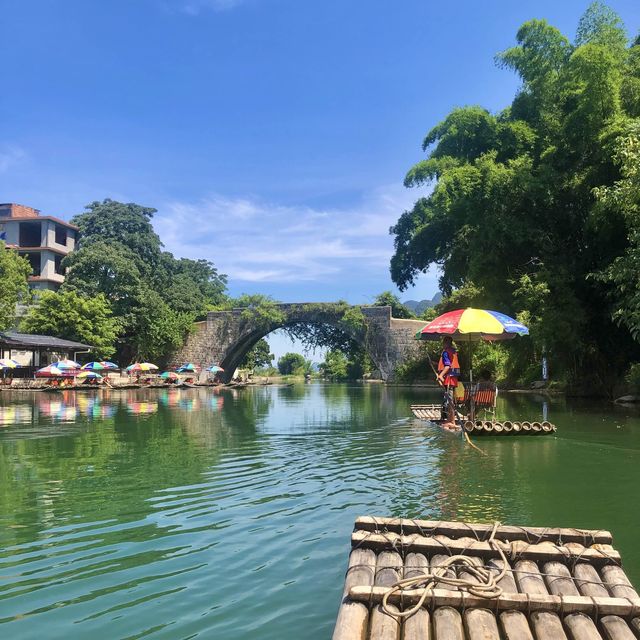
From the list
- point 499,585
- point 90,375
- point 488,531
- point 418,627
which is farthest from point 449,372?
point 90,375

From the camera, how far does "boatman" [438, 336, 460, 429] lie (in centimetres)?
1005

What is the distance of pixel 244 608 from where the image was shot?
354 cm

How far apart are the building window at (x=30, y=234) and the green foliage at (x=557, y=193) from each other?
115 ft

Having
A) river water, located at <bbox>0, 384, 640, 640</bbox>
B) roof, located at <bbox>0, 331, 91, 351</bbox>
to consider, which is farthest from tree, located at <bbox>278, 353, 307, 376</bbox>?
river water, located at <bbox>0, 384, 640, 640</bbox>

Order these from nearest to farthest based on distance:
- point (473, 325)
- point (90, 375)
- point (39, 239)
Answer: point (473, 325)
point (90, 375)
point (39, 239)

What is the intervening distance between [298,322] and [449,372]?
27964mm

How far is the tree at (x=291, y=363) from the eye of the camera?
84.8 metres

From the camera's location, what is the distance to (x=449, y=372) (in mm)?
10156

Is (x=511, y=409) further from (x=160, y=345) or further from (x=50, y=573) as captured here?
(x=160, y=345)

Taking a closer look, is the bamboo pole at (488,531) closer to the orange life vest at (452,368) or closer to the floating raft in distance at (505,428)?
the floating raft in distance at (505,428)

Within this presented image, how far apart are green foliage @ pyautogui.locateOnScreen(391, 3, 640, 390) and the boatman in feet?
15.4

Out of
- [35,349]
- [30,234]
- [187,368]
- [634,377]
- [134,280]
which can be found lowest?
[634,377]

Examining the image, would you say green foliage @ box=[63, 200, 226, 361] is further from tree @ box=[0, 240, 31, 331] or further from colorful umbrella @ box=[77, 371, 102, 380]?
tree @ box=[0, 240, 31, 331]

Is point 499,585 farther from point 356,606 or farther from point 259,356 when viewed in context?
point 259,356
